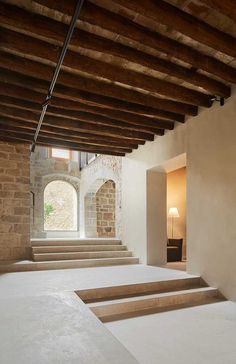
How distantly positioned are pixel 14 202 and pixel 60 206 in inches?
189

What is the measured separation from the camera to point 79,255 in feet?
18.3

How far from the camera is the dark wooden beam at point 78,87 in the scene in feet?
9.54

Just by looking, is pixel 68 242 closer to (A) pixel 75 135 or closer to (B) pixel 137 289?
(A) pixel 75 135

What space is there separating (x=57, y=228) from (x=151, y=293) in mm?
6971

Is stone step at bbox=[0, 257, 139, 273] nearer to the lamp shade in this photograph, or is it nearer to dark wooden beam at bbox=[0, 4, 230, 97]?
the lamp shade

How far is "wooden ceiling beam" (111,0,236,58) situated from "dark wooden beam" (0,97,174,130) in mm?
1905

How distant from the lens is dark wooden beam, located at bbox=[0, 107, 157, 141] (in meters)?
4.15

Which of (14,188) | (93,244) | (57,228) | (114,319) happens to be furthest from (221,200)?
(57,228)

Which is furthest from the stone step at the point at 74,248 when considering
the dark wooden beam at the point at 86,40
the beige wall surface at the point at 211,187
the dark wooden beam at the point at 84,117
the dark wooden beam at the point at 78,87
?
the dark wooden beam at the point at 86,40

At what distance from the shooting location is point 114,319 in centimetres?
308

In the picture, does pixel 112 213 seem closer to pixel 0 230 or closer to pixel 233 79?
pixel 0 230

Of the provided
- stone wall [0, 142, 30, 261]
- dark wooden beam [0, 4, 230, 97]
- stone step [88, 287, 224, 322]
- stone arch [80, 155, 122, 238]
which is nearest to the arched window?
stone arch [80, 155, 122, 238]

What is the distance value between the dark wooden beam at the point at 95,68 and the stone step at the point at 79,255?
3482mm

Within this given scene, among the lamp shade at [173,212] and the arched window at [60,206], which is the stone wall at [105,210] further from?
the lamp shade at [173,212]
